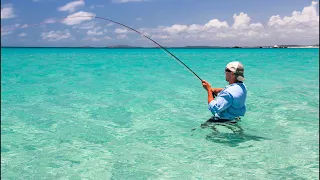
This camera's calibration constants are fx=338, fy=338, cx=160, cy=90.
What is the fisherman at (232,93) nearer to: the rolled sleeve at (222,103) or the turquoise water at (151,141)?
the rolled sleeve at (222,103)

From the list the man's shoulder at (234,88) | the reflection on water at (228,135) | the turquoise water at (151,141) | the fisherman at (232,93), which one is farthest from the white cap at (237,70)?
the turquoise water at (151,141)

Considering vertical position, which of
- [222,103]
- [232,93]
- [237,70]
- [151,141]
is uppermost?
[237,70]

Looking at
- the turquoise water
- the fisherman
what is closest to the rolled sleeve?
the fisherman

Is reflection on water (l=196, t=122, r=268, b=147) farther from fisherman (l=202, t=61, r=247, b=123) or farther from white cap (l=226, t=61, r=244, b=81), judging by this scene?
white cap (l=226, t=61, r=244, b=81)

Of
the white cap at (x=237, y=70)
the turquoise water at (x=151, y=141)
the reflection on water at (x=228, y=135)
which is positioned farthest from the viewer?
the reflection on water at (x=228, y=135)

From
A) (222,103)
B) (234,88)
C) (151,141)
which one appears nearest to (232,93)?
(234,88)

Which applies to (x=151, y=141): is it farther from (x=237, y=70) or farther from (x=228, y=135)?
(x=237, y=70)

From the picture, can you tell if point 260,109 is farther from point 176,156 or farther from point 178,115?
point 176,156

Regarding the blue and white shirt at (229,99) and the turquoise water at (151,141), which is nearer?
the turquoise water at (151,141)

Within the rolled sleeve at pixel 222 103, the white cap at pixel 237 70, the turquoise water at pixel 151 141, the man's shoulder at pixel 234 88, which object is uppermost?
the white cap at pixel 237 70

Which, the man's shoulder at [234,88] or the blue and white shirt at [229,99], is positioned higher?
the man's shoulder at [234,88]

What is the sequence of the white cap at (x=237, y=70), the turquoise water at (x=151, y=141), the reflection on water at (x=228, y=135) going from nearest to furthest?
the turquoise water at (x=151, y=141) < the white cap at (x=237, y=70) < the reflection on water at (x=228, y=135)

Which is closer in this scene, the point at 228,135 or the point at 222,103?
the point at 222,103

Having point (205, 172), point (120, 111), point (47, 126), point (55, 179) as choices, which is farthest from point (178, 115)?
point (55, 179)
